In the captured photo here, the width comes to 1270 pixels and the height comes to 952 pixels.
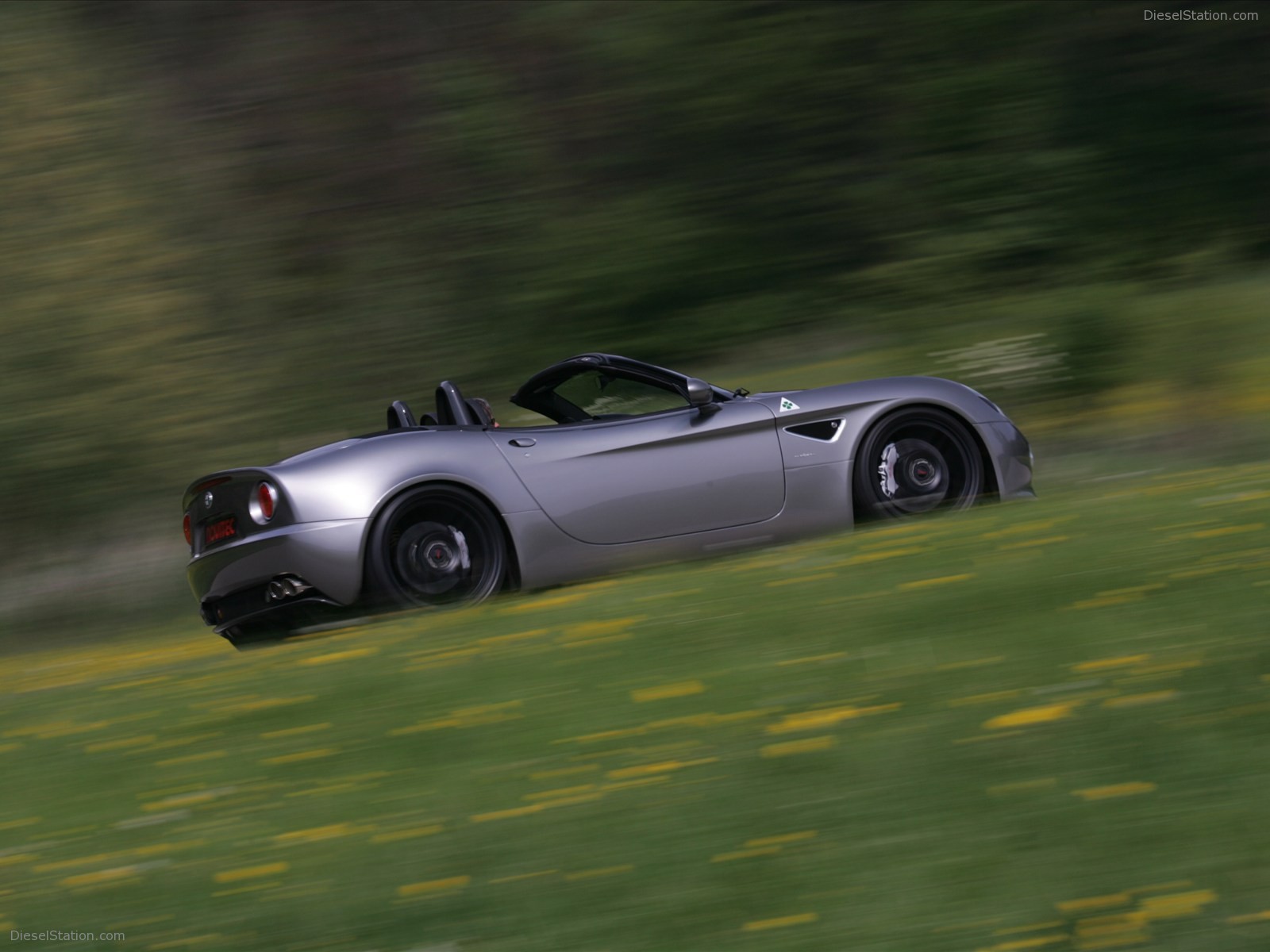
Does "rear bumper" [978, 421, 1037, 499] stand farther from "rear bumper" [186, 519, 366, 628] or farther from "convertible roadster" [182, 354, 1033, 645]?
"rear bumper" [186, 519, 366, 628]

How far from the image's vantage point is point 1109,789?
3564 mm

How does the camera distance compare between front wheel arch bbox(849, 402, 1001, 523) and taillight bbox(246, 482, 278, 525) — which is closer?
taillight bbox(246, 482, 278, 525)

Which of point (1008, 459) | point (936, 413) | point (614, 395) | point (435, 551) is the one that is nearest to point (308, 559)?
point (435, 551)

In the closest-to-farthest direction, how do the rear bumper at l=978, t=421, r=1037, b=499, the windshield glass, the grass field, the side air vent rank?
the grass field
the side air vent
the rear bumper at l=978, t=421, r=1037, b=499
the windshield glass

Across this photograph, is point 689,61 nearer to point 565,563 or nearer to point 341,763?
point 565,563

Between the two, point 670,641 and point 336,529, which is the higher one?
point 336,529

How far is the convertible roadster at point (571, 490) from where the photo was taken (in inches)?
240

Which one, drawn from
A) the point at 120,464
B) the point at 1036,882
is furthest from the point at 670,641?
the point at 120,464

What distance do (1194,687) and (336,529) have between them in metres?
3.40

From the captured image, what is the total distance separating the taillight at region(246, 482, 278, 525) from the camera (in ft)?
20.0

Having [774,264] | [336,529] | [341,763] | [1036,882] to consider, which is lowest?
[1036,882]

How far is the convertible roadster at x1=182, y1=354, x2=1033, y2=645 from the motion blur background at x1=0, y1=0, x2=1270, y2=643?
6.81 metres

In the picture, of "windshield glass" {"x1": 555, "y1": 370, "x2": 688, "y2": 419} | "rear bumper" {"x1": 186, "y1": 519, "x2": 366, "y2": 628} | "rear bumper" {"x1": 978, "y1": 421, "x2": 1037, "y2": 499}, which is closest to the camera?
"rear bumper" {"x1": 186, "y1": 519, "x2": 366, "y2": 628}

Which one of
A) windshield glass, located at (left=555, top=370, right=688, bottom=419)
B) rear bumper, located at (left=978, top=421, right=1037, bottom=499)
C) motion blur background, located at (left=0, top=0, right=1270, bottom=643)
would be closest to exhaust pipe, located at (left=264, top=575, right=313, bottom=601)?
windshield glass, located at (left=555, top=370, right=688, bottom=419)
